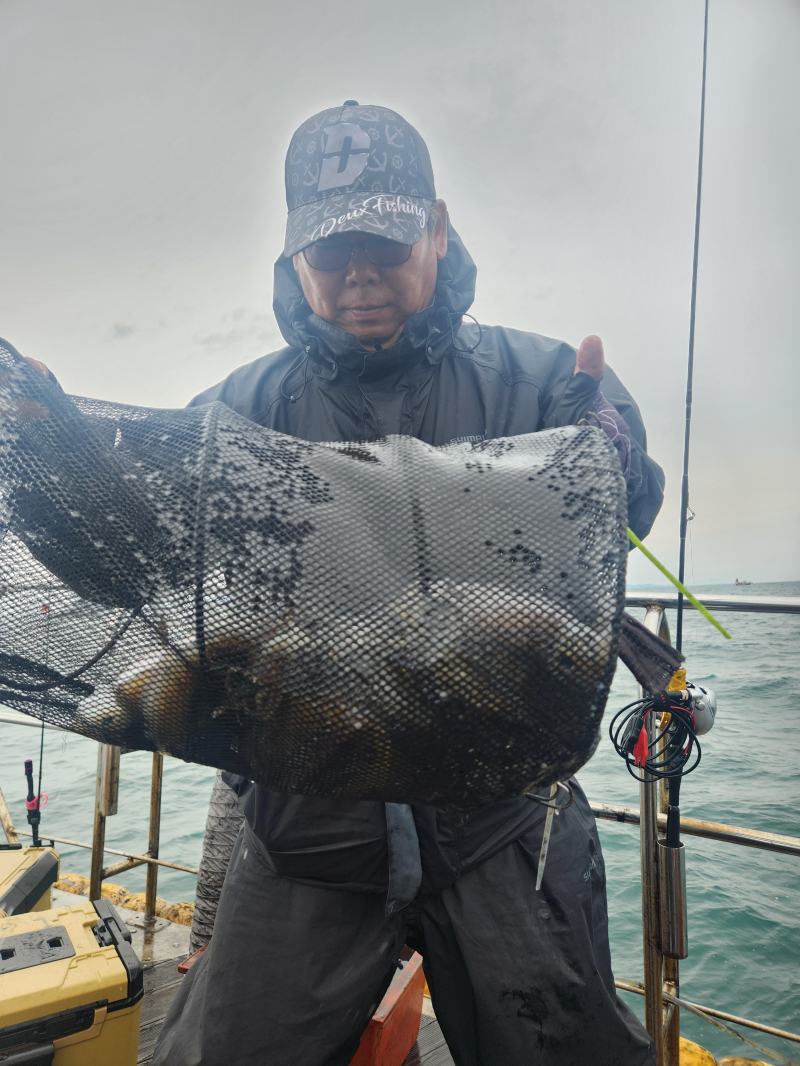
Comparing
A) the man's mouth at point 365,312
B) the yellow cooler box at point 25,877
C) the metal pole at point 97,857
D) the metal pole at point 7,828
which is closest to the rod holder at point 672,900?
the man's mouth at point 365,312

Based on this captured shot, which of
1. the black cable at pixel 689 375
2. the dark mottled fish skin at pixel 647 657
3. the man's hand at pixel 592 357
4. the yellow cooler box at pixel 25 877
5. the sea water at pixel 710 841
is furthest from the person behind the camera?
the sea water at pixel 710 841

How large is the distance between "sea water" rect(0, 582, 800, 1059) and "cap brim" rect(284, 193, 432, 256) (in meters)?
1.82

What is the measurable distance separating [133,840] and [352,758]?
41.4 feet

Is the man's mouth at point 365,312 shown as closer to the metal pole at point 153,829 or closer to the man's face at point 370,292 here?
the man's face at point 370,292

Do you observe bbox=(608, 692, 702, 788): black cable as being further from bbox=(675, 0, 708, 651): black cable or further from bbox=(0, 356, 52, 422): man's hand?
bbox=(0, 356, 52, 422): man's hand

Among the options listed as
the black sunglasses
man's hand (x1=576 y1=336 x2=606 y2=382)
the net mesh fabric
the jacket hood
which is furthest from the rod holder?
the black sunglasses

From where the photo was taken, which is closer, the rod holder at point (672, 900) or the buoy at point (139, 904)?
the rod holder at point (672, 900)

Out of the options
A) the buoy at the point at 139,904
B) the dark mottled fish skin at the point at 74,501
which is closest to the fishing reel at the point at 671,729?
the dark mottled fish skin at the point at 74,501

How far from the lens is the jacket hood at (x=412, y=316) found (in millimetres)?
1799

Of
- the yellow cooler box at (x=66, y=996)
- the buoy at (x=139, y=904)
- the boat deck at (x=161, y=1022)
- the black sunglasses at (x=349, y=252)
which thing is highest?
the black sunglasses at (x=349, y=252)

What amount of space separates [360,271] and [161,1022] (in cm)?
307

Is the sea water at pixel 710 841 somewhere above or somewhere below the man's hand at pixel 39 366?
below

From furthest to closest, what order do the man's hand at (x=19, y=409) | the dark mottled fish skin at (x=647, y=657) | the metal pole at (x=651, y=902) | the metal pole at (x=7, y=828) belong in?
the metal pole at (x=7, y=828)
the metal pole at (x=651, y=902)
the dark mottled fish skin at (x=647, y=657)
the man's hand at (x=19, y=409)

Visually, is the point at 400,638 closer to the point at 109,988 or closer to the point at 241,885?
the point at 241,885
